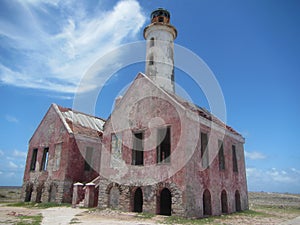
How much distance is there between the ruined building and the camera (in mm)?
13547

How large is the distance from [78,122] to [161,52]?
10666 mm

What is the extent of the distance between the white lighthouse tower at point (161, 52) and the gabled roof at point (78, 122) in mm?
7904

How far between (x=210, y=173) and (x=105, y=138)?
7.77m

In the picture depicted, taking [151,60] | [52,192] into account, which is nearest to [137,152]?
[52,192]

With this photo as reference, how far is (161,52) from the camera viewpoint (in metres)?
22.9

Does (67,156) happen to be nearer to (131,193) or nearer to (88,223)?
(131,193)

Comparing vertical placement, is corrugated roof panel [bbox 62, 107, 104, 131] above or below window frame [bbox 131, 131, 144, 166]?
above

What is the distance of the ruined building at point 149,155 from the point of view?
533 inches

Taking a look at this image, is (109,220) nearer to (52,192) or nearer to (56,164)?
(52,192)

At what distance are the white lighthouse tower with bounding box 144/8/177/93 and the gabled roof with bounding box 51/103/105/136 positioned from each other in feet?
25.9

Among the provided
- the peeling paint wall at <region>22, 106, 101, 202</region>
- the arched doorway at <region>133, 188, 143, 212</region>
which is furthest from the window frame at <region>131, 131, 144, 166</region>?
the peeling paint wall at <region>22, 106, 101, 202</region>

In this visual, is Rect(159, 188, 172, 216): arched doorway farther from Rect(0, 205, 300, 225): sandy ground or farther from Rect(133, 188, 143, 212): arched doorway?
Rect(0, 205, 300, 225): sandy ground

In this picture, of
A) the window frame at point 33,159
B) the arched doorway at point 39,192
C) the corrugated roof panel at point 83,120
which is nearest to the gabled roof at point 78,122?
the corrugated roof panel at point 83,120

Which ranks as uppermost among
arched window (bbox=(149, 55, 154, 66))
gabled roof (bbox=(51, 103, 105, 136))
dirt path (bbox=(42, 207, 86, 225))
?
arched window (bbox=(149, 55, 154, 66))
